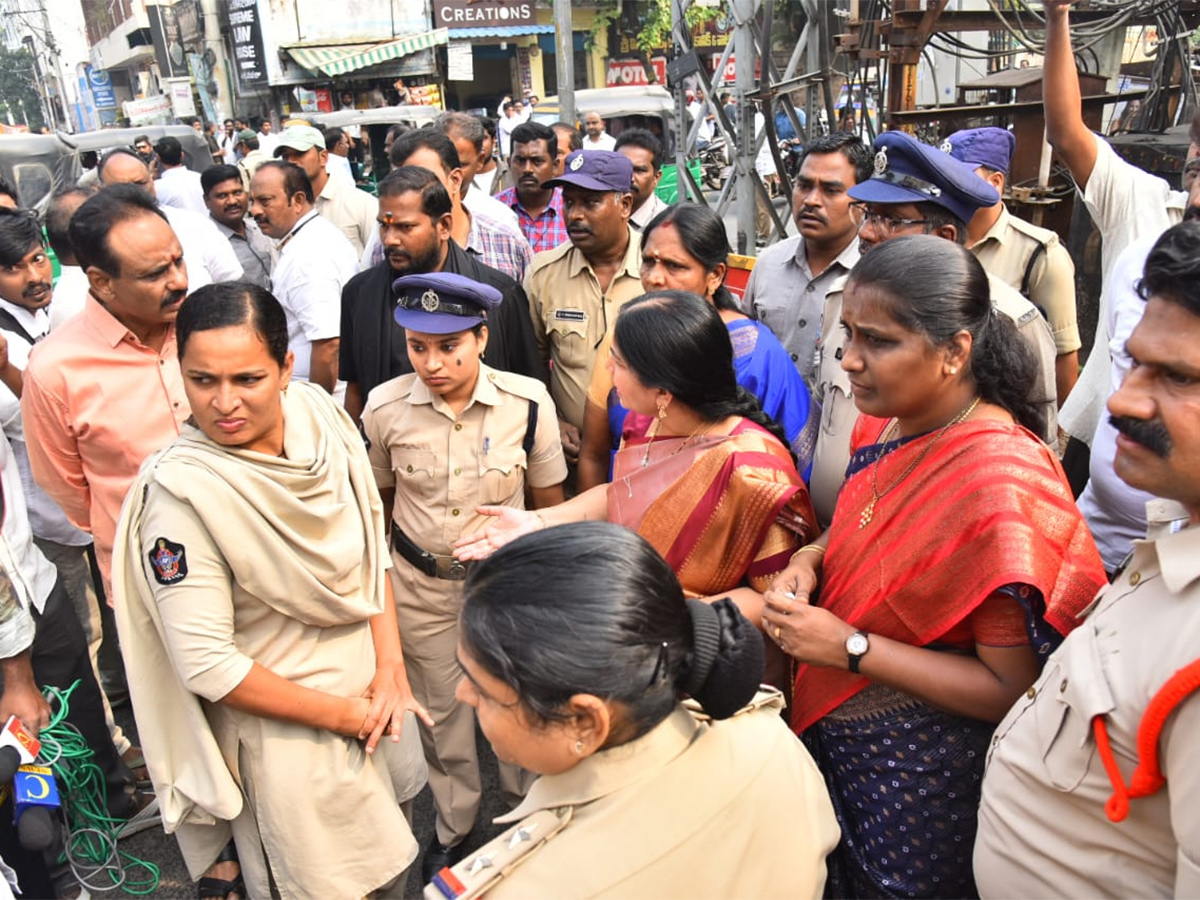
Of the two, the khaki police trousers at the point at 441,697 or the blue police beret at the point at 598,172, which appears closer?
the khaki police trousers at the point at 441,697

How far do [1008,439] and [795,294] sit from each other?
186 centimetres

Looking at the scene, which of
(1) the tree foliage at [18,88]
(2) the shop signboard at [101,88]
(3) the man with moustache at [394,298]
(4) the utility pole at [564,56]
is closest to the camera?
(3) the man with moustache at [394,298]

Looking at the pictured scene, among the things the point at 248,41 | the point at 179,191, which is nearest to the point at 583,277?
the point at 179,191

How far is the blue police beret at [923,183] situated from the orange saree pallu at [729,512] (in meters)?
0.89

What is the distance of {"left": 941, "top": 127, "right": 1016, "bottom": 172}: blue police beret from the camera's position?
3.76 m

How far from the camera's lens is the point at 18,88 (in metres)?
51.4

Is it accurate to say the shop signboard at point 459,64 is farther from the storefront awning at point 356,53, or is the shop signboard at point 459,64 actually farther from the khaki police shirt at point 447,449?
the khaki police shirt at point 447,449

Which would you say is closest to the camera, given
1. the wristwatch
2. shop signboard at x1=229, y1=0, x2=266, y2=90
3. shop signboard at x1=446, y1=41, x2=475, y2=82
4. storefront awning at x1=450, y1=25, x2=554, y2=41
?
the wristwatch

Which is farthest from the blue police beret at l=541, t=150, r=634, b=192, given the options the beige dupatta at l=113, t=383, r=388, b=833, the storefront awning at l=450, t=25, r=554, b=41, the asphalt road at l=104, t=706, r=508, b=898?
the storefront awning at l=450, t=25, r=554, b=41

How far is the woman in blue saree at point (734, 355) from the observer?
265 cm

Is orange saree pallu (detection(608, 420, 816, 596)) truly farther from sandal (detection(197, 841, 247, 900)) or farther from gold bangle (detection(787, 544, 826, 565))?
sandal (detection(197, 841, 247, 900))

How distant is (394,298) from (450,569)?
1204mm

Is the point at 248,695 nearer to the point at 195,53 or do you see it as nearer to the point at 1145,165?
the point at 1145,165

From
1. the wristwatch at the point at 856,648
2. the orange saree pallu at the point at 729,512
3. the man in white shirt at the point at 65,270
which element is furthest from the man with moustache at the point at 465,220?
the wristwatch at the point at 856,648
